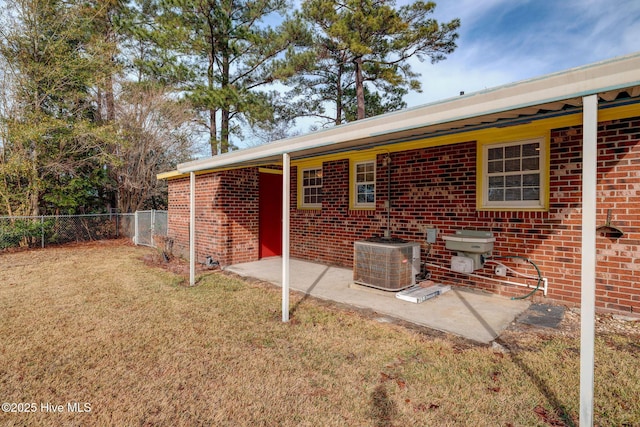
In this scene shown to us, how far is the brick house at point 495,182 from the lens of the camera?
7.91 ft

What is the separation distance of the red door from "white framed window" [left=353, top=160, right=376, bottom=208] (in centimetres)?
258

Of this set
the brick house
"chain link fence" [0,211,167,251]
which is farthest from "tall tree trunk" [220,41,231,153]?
the brick house

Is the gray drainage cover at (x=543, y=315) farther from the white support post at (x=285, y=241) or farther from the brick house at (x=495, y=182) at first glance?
the white support post at (x=285, y=241)

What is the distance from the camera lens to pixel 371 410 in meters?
2.39

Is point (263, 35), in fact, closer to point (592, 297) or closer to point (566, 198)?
point (566, 198)

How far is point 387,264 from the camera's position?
16.5ft

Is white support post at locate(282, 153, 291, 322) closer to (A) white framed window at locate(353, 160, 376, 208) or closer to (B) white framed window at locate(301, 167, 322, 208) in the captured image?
(A) white framed window at locate(353, 160, 376, 208)

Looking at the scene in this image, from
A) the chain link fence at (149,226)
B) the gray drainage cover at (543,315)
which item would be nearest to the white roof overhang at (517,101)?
the gray drainage cover at (543,315)

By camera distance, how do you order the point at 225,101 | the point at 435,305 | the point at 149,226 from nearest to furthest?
1. the point at 435,305
2. the point at 149,226
3. the point at 225,101

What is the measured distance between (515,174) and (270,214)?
19.0 feet

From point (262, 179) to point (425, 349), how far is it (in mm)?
6255

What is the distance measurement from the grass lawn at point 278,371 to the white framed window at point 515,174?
6.82 feet

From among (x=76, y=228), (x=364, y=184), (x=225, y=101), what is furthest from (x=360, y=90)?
(x=76, y=228)

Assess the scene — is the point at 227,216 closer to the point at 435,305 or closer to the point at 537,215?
the point at 435,305
